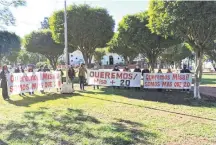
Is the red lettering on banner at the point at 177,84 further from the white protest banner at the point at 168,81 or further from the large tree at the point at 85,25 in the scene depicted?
the large tree at the point at 85,25

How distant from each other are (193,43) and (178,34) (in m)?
1.18

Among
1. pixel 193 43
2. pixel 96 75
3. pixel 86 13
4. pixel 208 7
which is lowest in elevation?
pixel 96 75

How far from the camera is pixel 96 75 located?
66.2 ft

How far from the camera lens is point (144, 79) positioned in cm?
1938

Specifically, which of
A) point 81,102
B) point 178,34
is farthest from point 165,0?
point 81,102

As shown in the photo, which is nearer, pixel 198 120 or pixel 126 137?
pixel 126 137

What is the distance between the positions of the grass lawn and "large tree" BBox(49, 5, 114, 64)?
1324 cm

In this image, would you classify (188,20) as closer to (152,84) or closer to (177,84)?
(177,84)

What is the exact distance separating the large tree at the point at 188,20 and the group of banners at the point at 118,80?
292cm

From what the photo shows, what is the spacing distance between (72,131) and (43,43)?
107 ft

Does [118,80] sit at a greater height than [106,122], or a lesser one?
greater

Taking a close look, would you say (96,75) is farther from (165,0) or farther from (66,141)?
(66,141)

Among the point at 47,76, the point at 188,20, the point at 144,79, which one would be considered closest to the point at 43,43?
the point at 47,76

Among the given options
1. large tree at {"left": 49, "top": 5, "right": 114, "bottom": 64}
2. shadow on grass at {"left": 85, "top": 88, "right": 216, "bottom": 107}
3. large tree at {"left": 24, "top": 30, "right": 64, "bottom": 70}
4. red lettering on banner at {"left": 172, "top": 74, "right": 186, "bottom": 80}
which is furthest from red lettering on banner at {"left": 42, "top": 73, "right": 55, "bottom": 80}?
large tree at {"left": 24, "top": 30, "right": 64, "bottom": 70}
